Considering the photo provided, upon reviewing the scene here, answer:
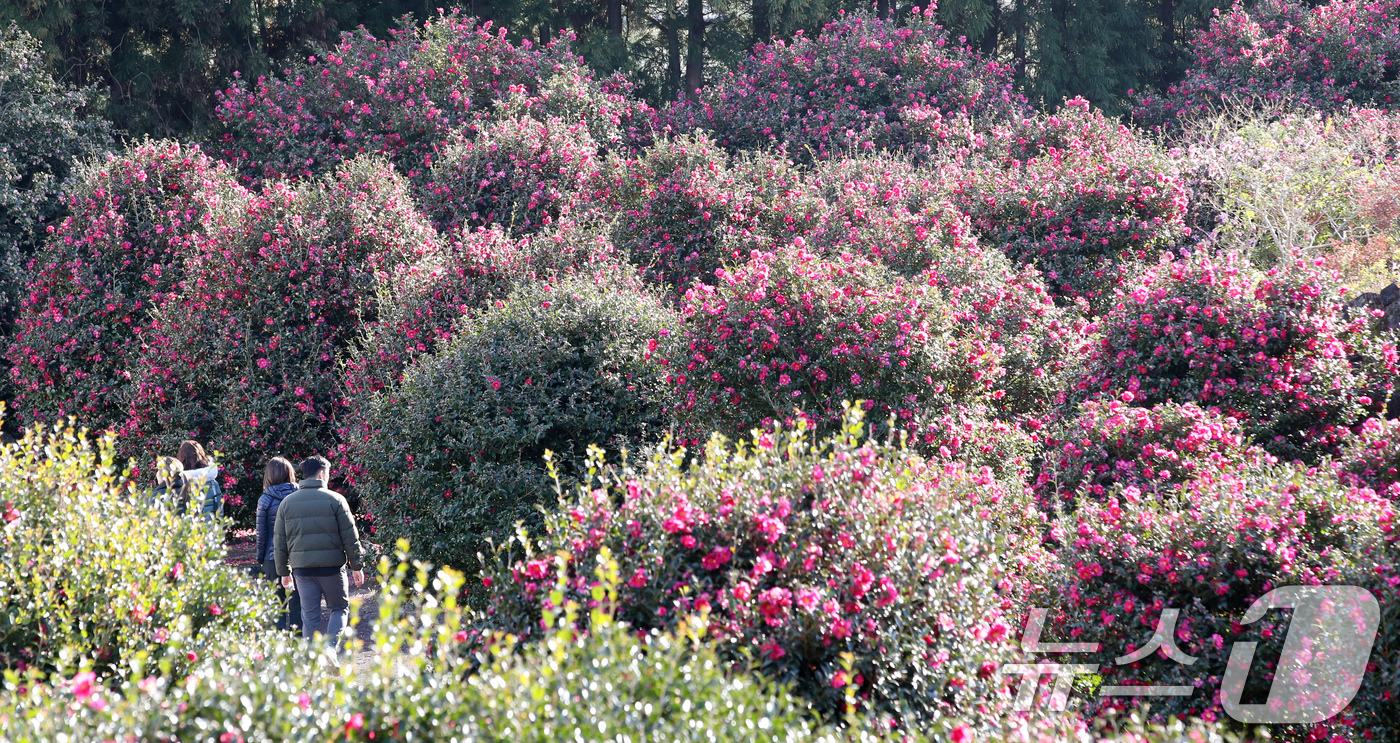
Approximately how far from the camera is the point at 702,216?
10969 mm

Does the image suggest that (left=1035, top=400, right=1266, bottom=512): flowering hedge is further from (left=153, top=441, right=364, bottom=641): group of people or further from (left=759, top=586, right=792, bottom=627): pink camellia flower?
(left=153, top=441, right=364, bottom=641): group of people

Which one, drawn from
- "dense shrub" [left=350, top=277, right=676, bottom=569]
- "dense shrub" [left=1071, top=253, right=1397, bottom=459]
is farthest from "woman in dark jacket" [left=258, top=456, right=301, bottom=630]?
"dense shrub" [left=1071, top=253, right=1397, bottom=459]

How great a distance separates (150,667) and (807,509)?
9.51 feet

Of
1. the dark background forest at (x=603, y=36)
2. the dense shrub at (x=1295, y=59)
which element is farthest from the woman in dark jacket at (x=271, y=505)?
the dense shrub at (x=1295, y=59)

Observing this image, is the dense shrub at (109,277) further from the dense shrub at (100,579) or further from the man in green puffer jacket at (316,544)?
the dense shrub at (100,579)

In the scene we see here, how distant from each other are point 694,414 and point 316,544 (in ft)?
8.56

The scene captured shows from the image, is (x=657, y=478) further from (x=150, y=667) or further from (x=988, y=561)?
(x=150, y=667)

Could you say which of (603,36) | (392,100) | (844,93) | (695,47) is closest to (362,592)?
(392,100)

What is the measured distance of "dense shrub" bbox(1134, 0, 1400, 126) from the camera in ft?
57.8

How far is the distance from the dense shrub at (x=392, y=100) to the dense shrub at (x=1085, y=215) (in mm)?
7984

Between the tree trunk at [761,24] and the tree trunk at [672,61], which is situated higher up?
the tree trunk at [761,24]

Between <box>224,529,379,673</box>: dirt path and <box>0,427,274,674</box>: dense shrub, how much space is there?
60cm

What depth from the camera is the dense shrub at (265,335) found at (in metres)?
9.80

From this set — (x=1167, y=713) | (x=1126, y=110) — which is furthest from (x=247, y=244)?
(x=1126, y=110)
